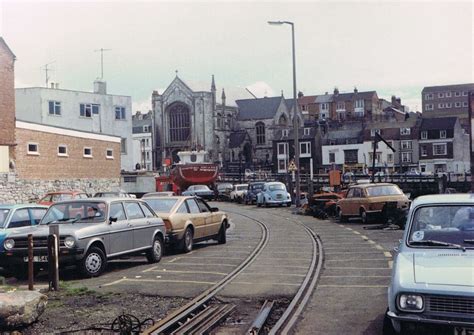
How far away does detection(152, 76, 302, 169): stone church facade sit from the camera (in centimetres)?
10106

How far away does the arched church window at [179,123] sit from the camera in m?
102

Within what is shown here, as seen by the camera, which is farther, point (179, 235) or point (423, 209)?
point (179, 235)

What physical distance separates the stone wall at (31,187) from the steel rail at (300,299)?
23.5 metres

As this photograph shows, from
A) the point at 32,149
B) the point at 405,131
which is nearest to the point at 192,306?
the point at 32,149

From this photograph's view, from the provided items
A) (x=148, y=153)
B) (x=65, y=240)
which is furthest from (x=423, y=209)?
(x=148, y=153)

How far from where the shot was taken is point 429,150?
280ft

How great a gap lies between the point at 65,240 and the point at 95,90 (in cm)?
5015

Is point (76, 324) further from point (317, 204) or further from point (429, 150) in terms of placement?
point (429, 150)

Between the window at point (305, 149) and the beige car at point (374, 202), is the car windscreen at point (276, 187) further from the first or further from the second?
the window at point (305, 149)

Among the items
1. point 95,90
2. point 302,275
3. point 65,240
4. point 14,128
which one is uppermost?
point 95,90

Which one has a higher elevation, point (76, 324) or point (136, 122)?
point (136, 122)

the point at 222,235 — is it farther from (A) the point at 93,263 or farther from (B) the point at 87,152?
(B) the point at 87,152

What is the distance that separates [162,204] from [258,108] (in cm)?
9361

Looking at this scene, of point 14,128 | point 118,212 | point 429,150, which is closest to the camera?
point 118,212
